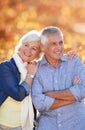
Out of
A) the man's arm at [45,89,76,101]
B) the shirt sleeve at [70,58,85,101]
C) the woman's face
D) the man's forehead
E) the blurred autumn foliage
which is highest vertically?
the man's forehead

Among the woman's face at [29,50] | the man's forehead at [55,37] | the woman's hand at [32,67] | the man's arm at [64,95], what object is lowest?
the man's arm at [64,95]

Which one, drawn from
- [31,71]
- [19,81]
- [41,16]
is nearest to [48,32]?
[31,71]

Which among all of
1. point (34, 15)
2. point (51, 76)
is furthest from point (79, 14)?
point (51, 76)

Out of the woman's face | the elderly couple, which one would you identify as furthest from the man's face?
the woman's face

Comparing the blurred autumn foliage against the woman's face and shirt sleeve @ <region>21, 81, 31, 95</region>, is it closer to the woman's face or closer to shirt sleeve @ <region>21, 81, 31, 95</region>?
the woman's face

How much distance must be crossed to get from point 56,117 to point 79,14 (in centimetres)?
465

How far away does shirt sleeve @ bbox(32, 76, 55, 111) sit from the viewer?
389cm

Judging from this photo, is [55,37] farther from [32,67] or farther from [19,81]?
[19,81]

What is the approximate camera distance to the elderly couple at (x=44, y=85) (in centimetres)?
390

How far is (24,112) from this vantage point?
12.9 feet

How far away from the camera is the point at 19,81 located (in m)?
3.93

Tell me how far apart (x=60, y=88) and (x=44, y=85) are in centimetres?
14

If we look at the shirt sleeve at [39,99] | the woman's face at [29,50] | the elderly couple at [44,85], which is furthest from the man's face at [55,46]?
the shirt sleeve at [39,99]

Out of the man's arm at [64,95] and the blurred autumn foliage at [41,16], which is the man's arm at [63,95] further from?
the blurred autumn foliage at [41,16]
